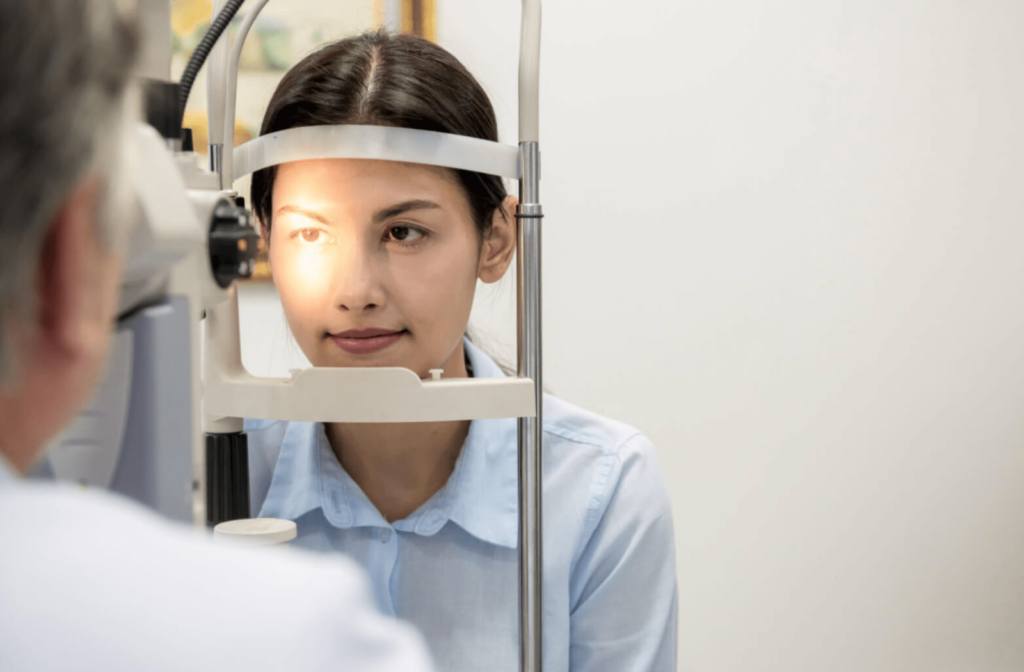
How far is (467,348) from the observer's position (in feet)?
3.54

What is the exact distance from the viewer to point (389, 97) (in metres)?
0.87

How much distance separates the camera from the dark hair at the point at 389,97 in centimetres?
87

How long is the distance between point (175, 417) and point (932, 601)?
1.79 metres

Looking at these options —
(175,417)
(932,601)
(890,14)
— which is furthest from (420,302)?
(932,601)

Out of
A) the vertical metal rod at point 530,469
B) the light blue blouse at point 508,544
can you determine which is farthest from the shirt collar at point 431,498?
the vertical metal rod at point 530,469

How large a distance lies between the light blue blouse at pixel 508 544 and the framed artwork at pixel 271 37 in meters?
0.63

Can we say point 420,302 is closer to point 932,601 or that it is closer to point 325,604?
point 325,604

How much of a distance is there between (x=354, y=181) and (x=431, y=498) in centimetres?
39

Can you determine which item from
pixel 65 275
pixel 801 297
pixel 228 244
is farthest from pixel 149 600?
pixel 801 297

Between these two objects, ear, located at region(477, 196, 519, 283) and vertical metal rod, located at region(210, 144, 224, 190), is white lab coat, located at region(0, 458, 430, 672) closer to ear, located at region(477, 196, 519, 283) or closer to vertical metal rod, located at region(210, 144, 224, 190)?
vertical metal rod, located at region(210, 144, 224, 190)

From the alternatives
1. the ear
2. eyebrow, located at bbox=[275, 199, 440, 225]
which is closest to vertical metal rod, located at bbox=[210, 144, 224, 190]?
eyebrow, located at bbox=[275, 199, 440, 225]

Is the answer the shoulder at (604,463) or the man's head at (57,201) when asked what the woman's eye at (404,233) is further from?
the man's head at (57,201)

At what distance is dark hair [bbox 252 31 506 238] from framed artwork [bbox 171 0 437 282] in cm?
56

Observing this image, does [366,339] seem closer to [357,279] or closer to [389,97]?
[357,279]
